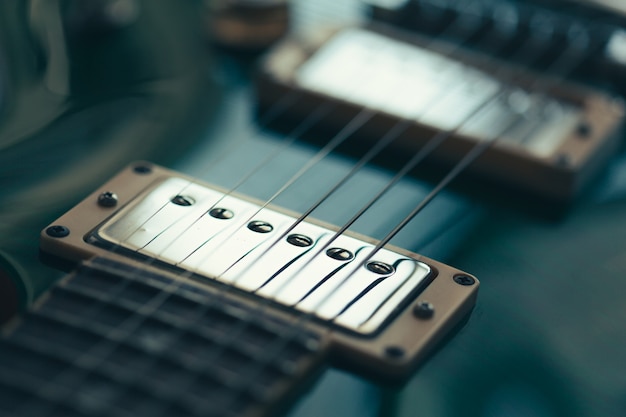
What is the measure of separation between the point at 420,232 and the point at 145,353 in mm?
356

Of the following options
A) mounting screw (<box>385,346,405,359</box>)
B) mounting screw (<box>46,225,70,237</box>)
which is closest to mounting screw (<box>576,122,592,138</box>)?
mounting screw (<box>385,346,405,359</box>)

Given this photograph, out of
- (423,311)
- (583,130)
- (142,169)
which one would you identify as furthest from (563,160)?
(142,169)

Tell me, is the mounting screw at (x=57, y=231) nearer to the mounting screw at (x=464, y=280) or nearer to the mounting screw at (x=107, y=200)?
the mounting screw at (x=107, y=200)

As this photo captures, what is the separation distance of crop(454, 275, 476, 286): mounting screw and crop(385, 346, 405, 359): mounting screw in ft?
0.38

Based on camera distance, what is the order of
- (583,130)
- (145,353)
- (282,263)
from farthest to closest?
(583,130), (282,263), (145,353)

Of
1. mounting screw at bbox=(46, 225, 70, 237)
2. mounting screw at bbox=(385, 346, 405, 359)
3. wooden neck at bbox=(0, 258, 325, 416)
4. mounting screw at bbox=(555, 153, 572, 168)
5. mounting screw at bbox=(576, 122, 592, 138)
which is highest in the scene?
wooden neck at bbox=(0, 258, 325, 416)

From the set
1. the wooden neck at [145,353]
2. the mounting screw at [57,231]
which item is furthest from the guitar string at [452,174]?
the mounting screw at [57,231]

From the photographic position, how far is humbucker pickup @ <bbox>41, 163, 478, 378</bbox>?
81 cm

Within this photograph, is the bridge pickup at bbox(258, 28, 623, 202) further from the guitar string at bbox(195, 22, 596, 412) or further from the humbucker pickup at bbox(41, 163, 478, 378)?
the humbucker pickup at bbox(41, 163, 478, 378)

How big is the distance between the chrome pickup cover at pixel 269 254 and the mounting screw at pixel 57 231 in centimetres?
3

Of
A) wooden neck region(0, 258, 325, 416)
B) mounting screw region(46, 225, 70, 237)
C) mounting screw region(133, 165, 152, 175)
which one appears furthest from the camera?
mounting screw region(133, 165, 152, 175)

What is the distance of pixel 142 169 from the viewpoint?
1.02 meters

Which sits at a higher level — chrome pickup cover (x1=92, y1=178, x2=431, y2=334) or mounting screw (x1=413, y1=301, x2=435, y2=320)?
chrome pickup cover (x1=92, y1=178, x2=431, y2=334)

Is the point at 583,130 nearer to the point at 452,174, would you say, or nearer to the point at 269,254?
the point at 452,174
